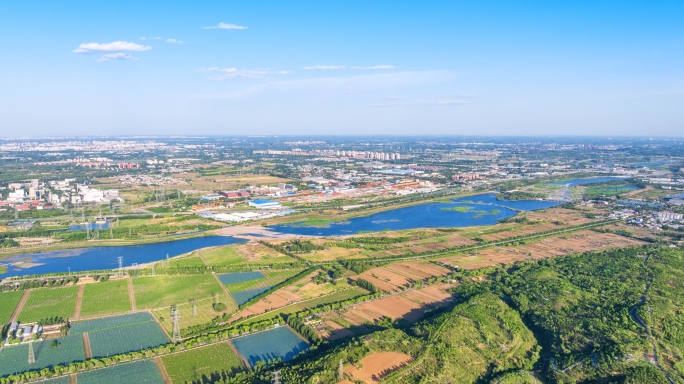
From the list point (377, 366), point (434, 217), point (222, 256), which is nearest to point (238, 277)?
point (222, 256)

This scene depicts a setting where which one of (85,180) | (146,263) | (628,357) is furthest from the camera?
(85,180)

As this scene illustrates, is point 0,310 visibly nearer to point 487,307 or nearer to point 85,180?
point 487,307

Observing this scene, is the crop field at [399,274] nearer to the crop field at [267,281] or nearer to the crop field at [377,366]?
the crop field at [267,281]

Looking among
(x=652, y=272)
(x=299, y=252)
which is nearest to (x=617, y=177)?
(x=652, y=272)

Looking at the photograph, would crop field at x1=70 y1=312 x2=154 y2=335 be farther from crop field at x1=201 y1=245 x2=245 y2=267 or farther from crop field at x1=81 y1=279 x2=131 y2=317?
crop field at x1=201 y1=245 x2=245 y2=267

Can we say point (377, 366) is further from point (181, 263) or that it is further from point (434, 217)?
point (434, 217)

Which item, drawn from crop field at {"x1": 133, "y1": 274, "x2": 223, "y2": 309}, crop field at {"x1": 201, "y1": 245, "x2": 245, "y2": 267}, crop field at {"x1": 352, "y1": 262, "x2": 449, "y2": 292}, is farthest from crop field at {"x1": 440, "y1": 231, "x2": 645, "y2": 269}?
crop field at {"x1": 133, "y1": 274, "x2": 223, "y2": 309}

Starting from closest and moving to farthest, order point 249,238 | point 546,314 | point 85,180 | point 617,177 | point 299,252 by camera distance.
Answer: point 546,314
point 299,252
point 249,238
point 85,180
point 617,177
